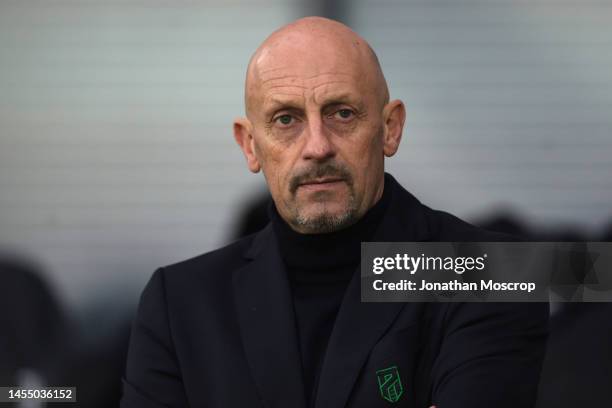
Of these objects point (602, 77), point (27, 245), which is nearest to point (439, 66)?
point (602, 77)

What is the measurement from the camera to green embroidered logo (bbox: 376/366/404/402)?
10.5 feet

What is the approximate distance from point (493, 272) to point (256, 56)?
3.04 feet

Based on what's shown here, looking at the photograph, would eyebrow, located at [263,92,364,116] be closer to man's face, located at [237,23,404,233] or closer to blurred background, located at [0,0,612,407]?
Result: man's face, located at [237,23,404,233]

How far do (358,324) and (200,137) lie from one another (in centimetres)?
117

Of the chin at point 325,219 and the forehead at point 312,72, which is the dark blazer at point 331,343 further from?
the forehead at point 312,72

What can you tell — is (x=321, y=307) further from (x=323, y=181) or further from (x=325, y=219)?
(x=323, y=181)

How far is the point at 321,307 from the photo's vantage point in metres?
3.36

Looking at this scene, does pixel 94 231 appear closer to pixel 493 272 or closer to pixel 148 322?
pixel 148 322

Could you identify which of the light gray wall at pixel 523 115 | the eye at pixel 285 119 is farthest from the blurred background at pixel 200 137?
the eye at pixel 285 119

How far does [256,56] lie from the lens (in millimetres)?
3322

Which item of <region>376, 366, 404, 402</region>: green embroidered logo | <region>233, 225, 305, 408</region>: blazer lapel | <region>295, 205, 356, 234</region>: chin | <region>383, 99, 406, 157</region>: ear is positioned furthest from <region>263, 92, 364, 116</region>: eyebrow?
<region>376, 366, 404, 402</region>: green embroidered logo

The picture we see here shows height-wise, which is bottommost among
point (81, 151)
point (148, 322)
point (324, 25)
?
point (148, 322)

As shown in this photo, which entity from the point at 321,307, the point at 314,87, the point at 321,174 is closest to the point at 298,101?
the point at 314,87

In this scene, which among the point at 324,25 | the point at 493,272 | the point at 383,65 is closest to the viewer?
the point at 324,25
